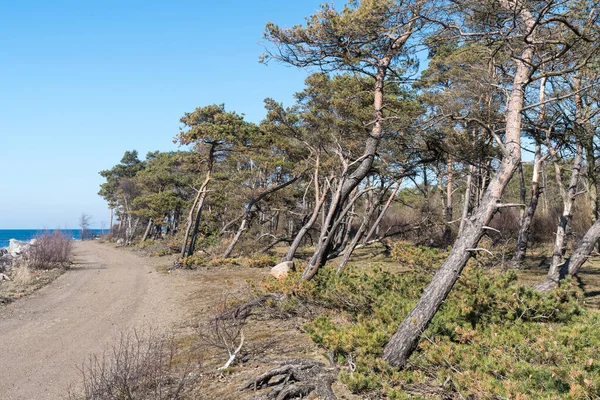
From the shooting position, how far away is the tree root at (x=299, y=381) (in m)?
4.32

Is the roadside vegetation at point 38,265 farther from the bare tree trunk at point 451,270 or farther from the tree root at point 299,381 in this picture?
the bare tree trunk at point 451,270

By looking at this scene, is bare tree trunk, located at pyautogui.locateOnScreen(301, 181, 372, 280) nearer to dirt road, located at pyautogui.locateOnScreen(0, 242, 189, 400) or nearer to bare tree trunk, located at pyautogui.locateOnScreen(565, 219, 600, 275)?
dirt road, located at pyautogui.locateOnScreen(0, 242, 189, 400)

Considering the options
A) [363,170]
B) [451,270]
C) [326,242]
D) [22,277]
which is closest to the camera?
[451,270]

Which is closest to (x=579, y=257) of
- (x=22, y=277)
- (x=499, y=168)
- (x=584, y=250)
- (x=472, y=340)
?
(x=584, y=250)

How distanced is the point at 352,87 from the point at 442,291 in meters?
10.8

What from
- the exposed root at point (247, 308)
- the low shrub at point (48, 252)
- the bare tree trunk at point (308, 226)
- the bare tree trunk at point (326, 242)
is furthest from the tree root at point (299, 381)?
the low shrub at point (48, 252)

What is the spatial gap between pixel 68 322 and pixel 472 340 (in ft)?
29.9

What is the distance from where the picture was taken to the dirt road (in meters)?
6.24

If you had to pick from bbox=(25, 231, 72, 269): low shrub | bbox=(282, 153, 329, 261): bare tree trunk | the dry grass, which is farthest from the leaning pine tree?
bbox=(25, 231, 72, 269): low shrub

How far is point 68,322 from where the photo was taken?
9633mm

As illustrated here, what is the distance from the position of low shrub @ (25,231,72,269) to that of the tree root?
1774 cm

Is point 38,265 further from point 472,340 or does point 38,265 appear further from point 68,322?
point 472,340

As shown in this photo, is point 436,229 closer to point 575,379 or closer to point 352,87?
point 352,87

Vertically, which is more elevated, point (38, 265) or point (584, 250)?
point (584, 250)
